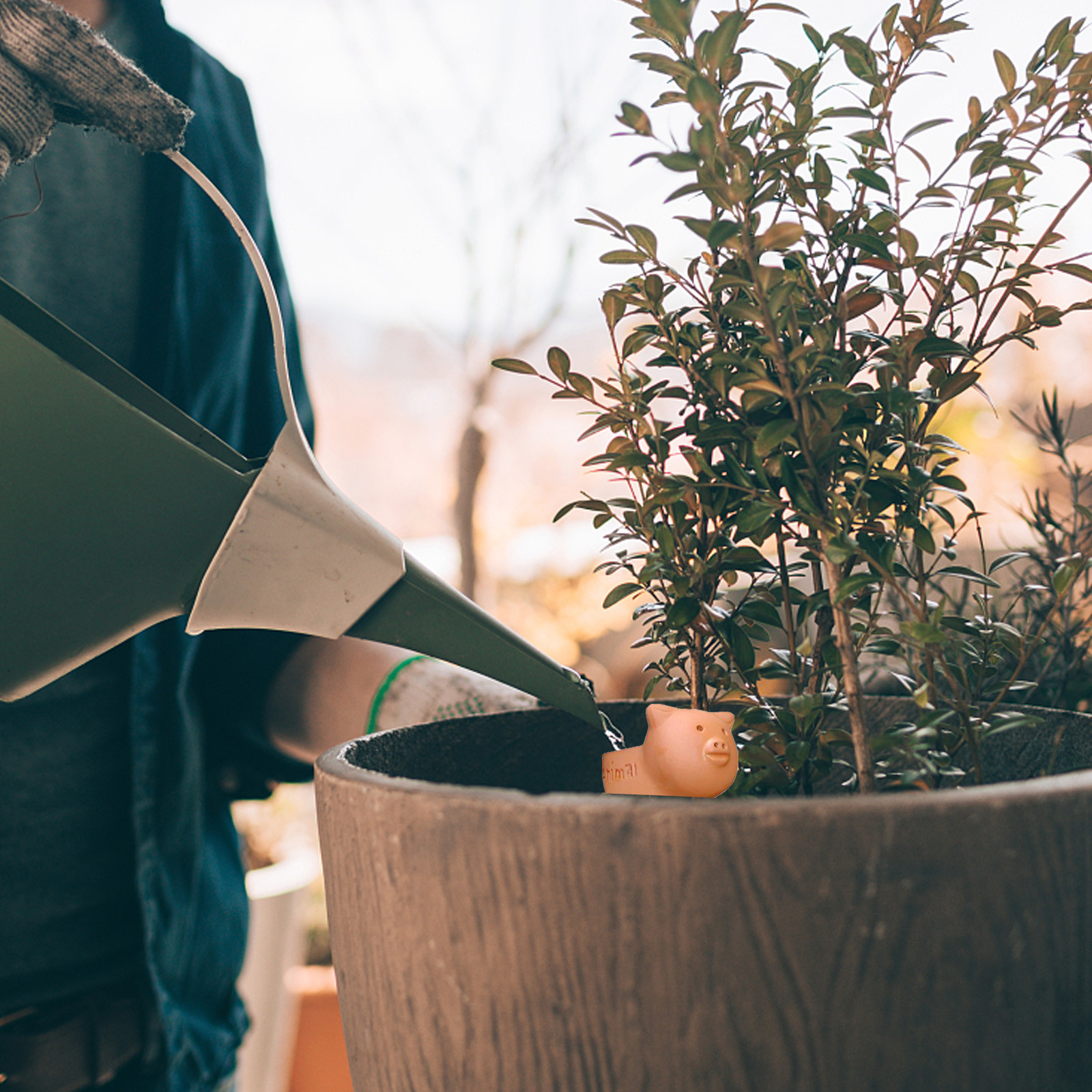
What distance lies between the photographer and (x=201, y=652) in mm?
894

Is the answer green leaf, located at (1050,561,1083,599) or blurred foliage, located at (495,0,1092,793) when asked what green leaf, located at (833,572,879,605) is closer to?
blurred foliage, located at (495,0,1092,793)

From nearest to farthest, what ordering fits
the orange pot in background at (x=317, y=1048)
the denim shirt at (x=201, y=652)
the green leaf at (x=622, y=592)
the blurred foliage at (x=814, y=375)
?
1. the blurred foliage at (x=814, y=375)
2. the green leaf at (x=622, y=592)
3. the denim shirt at (x=201, y=652)
4. the orange pot in background at (x=317, y=1048)

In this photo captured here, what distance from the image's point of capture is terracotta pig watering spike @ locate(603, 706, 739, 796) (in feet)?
1.53

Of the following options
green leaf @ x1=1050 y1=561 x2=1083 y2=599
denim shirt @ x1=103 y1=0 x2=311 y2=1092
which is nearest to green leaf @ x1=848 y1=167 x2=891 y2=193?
green leaf @ x1=1050 y1=561 x2=1083 y2=599

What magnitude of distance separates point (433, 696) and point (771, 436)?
0.38m

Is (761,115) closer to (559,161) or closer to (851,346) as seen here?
(851,346)

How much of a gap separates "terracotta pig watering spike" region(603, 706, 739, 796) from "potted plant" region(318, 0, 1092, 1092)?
0.02 meters

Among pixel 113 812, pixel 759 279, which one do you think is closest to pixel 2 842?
pixel 113 812

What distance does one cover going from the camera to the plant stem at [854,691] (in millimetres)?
413

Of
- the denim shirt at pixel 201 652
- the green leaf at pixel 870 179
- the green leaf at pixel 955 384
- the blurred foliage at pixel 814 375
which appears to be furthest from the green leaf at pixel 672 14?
the denim shirt at pixel 201 652

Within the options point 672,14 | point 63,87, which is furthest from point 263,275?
point 672,14

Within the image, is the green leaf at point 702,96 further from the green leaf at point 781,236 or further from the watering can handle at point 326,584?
the watering can handle at point 326,584

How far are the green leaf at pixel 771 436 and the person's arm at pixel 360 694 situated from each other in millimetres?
321

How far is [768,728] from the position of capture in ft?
1.56
